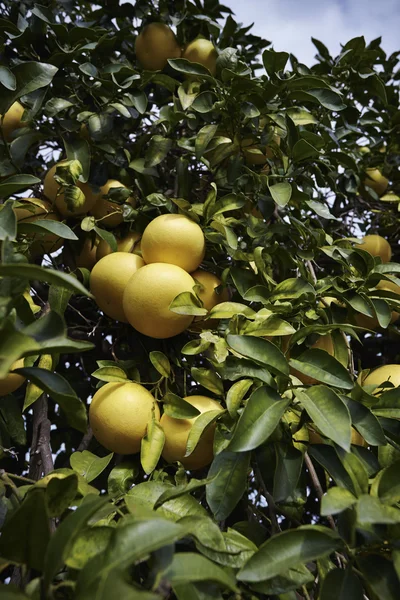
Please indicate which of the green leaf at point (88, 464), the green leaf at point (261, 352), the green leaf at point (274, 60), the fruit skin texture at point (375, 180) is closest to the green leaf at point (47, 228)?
the green leaf at point (261, 352)

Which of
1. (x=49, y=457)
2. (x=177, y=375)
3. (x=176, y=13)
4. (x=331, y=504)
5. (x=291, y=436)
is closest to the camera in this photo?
(x=331, y=504)

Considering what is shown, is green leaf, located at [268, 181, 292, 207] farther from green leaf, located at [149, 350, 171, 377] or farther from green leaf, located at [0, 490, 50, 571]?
green leaf, located at [0, 490, 50, 571]

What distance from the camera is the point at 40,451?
1.34 meters

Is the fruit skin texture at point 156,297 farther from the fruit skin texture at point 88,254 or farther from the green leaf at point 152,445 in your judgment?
the fruit skin texture at point 88,254

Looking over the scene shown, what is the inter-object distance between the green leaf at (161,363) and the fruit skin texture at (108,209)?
48 cm

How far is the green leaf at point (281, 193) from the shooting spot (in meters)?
1.42

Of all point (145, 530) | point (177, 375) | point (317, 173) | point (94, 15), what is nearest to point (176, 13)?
point (94, 15)

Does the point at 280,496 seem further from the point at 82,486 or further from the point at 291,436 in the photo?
the point at 82,486

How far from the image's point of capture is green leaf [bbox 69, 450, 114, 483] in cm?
115

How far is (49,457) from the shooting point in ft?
4.38

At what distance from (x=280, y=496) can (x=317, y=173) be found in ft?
3.70

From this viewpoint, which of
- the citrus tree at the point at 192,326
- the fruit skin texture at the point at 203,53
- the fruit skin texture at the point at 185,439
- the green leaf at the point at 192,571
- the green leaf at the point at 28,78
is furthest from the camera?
the fruit skin texture at the point at 203,53

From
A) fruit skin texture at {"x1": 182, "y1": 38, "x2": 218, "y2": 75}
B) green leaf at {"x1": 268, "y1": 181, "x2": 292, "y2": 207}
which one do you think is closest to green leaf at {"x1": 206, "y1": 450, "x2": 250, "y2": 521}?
green leaf at {"x1": 268, "y1": 181, "x2": 292, "y2": 207}

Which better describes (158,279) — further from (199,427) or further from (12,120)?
(12,120)
